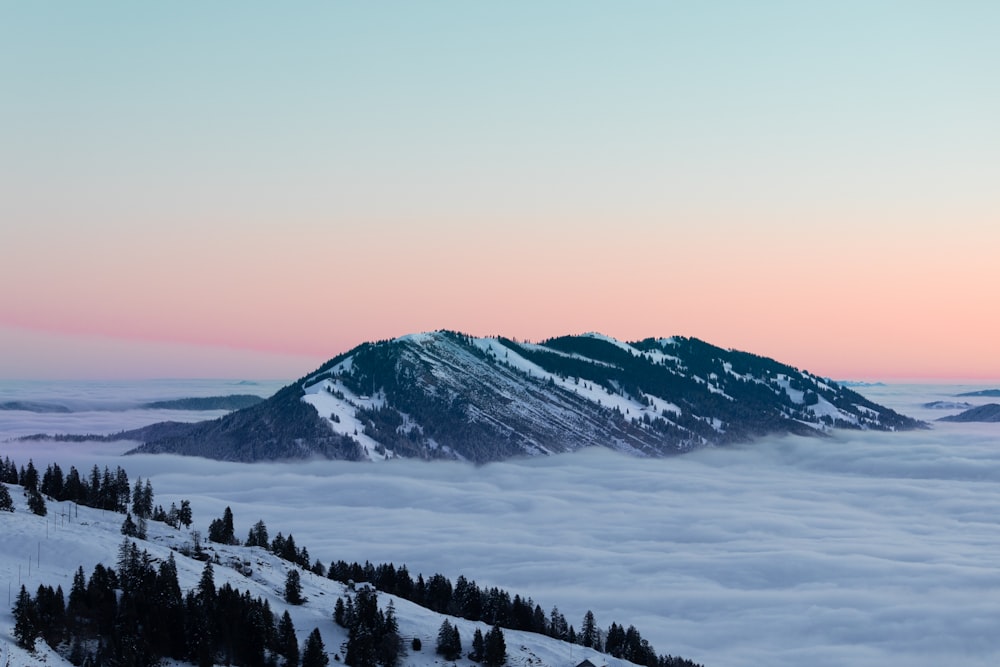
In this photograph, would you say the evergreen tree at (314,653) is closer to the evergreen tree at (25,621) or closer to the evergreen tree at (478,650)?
the evergreen tree at (478,650)

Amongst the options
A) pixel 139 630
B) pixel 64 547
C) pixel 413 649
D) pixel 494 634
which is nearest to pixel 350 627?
pixel 413 649

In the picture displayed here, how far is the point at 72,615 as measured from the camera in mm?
174125

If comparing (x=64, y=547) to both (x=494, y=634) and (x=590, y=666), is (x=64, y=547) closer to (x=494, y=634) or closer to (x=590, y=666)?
(x=494, y=634)

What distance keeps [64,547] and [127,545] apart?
50.4ft

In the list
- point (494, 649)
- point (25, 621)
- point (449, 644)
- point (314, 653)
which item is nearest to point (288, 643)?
point (314, 653)

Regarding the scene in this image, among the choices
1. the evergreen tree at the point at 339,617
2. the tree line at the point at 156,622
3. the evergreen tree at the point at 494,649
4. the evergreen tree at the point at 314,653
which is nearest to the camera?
the tree line at the point at 156,622

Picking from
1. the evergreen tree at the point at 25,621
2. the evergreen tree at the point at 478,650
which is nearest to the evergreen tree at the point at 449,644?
the evergreen tree at the point at 478,650

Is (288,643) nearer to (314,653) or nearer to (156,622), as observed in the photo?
(314,653)

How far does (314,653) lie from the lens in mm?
179875

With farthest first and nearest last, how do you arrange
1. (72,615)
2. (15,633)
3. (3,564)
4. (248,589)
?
(248,589) < (3,564) < (72,615) < (15,633)

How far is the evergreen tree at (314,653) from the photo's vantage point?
17938 centimetres

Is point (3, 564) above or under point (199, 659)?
above

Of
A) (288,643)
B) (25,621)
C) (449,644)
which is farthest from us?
(449,644)

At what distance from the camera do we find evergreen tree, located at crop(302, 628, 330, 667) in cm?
17938
